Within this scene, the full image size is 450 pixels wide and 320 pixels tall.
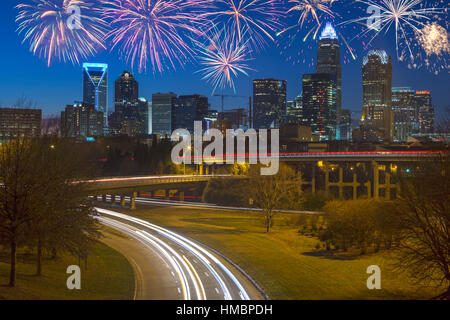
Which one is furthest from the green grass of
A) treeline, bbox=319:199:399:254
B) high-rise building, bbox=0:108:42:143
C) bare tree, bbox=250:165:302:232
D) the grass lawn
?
bare tree, bbox=250:165:302:232

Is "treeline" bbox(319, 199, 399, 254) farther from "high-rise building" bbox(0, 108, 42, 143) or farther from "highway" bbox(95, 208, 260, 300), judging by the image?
"high-rise building" bbox(0, 108, 42, 143)

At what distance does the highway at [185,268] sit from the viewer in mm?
23734

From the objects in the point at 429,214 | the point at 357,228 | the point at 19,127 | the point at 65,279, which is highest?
the point at 19,127

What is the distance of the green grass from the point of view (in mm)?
21734

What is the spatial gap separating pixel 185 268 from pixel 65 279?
26.2ft

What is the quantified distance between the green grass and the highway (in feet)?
4.11

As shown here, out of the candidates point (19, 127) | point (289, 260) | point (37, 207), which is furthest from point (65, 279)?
point (289, 260)

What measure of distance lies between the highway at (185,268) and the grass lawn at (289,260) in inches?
68.3

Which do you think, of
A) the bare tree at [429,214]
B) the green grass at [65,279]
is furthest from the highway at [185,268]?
the bare tree at [429,214]

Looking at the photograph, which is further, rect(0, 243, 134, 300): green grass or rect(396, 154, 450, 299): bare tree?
rect(0, 243, 134, 300): green grass

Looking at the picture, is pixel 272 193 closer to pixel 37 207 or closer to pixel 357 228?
pixel 357 228

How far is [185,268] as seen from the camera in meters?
29.3

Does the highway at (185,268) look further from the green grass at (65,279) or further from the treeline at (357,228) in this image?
the treeline at (357,228)
